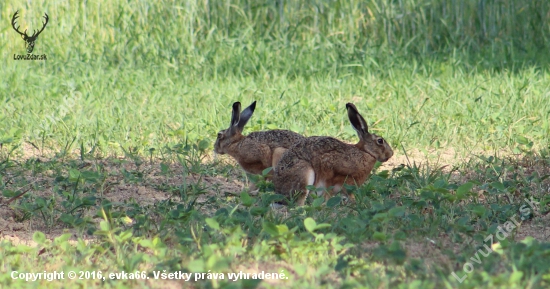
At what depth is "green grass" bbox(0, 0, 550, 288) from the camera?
12.9ft

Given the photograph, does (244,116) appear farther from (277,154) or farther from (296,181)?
(296,181)

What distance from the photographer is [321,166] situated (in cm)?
→ 536

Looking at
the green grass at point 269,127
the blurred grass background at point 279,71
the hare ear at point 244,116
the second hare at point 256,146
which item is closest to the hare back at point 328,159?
the green grass at point 269,127

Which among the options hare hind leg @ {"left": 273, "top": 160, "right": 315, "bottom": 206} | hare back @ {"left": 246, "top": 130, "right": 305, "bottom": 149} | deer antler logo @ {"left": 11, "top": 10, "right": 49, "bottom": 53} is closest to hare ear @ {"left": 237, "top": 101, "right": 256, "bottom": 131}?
hare back @ {"left": 246, "top": 130, "right": 305, "bottom": 149}

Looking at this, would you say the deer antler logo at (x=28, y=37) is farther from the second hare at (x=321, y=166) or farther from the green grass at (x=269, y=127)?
the second hare at (x=321, y=166)

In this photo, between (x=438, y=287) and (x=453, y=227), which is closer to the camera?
(x=438, y=287)

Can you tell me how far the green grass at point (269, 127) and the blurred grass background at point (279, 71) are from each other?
0.03 metres

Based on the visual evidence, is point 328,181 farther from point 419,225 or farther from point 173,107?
point 173,107

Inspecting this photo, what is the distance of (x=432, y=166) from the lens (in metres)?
6.16

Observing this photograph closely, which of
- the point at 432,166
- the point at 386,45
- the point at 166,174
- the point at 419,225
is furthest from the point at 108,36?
the point at 419,225

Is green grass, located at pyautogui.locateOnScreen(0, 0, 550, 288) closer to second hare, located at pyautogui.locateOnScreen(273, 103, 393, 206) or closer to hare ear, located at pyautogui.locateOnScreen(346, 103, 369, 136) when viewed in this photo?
second hare, located at pyautogui.locateOnScreen(273, 103, 393, 206)

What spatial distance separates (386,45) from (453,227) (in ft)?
20.3

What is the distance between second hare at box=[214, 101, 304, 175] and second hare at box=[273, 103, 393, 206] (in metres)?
0.48

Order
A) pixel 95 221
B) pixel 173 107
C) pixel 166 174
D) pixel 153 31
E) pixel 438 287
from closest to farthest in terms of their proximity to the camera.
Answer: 1. pixel 438 287
2. pixel 95 221
3. pixel 166 174
4. pixel 173 107
5. pixel 153 31
